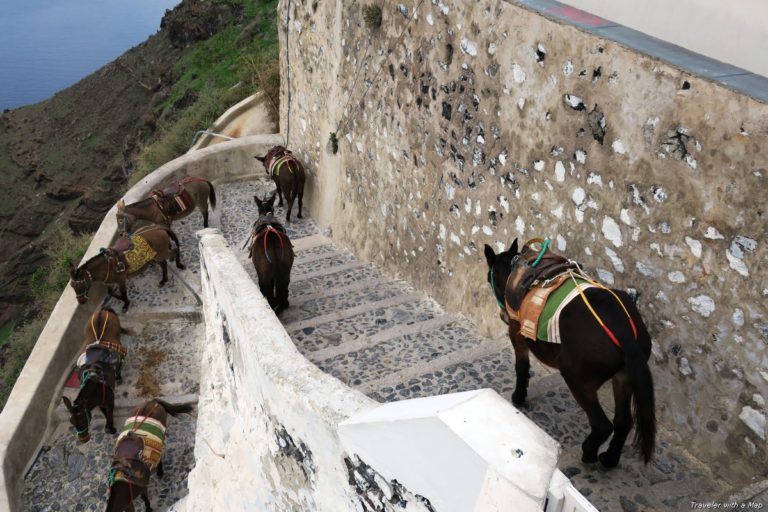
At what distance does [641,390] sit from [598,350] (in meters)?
0.30

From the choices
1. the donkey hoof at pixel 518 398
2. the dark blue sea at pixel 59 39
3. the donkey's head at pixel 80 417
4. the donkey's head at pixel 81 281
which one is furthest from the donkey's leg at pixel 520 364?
the dark blue sea at pixel 59 39

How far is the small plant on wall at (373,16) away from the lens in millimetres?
7236

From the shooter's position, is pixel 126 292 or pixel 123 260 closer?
pixel 123 260

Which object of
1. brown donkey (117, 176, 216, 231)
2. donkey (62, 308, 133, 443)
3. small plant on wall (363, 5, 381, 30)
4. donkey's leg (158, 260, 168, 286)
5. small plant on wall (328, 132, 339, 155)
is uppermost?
small plant on wall (363, 5, 381, 30)

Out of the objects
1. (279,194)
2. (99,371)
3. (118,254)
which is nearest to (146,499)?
(99,371)

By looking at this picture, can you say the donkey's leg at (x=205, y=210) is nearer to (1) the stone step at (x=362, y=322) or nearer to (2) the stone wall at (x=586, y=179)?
(2) the stone wall at (x=586, y=179)

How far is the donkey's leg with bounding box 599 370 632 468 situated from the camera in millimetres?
3715

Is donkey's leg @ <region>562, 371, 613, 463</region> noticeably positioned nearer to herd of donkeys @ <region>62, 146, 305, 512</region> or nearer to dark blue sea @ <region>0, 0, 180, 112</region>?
herd of donkeys @ <region>62, 146, 305, 512</region>

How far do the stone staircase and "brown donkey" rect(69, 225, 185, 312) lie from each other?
0.56 metres

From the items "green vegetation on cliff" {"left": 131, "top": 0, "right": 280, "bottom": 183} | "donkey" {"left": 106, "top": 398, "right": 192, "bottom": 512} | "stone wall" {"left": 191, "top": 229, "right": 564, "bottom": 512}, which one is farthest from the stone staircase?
"green vegetation on cliff" {"left": 131, "top": 0, "right": 280, "bottom": 183}

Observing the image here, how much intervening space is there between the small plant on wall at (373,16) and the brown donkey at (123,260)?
13.7 ft

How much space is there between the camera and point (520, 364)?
15.3 feet

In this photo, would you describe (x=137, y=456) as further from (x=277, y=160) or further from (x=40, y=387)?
(x=277, y=160)

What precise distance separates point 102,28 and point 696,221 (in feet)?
393
